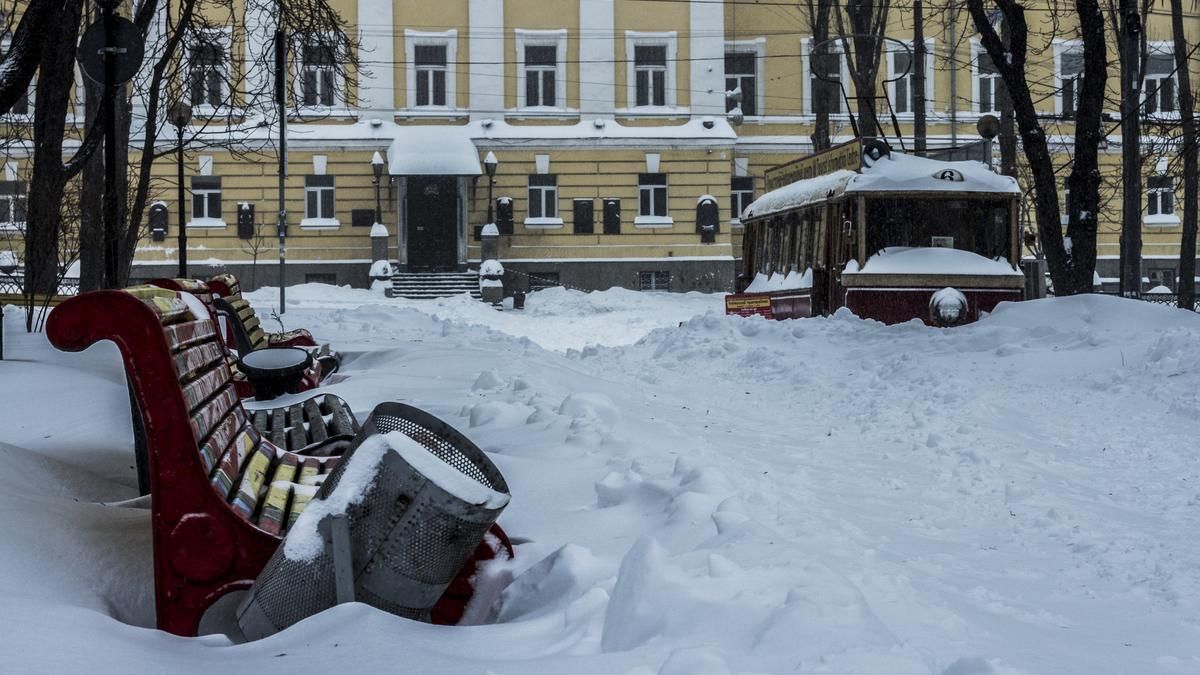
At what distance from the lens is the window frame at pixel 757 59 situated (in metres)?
41.0

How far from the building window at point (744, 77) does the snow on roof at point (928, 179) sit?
76.2 feet

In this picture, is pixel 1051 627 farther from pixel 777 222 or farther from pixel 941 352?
pixel 777 222

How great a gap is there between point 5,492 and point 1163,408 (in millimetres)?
7350

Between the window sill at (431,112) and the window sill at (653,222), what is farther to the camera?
the window sill at (653,222)

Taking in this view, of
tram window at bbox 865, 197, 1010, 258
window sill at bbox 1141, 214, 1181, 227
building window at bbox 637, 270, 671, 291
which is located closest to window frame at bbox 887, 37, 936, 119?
window sill at bbox 1141, 214, 1181, 227

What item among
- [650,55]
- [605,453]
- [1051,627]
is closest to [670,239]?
[650,55]

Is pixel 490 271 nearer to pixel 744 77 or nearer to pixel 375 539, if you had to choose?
pixel 744 77

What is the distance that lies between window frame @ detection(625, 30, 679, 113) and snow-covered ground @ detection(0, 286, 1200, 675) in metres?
27.9

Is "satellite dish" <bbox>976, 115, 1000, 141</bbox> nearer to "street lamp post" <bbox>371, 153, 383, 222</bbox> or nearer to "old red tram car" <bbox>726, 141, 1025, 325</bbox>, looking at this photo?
"old red tram car" <bbox>726, 141, 1025, 325</bbox>

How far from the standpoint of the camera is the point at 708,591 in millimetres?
3615

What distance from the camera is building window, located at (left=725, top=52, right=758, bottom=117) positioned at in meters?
41.1

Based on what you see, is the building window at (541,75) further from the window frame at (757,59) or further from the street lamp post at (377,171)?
the window frame at (757,59)

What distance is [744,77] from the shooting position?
135 feet

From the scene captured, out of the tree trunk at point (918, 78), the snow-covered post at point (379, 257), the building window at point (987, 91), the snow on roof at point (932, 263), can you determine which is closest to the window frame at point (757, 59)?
the building window at point (987, 91)
